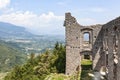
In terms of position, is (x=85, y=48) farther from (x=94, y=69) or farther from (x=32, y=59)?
A: (x=32, y=59)

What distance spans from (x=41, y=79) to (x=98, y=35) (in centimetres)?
1072

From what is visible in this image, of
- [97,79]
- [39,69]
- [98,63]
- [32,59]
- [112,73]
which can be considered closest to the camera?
[112,73]

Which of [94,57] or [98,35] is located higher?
[98,35]

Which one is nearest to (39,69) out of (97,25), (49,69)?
(49,69)

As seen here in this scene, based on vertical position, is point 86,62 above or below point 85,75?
above

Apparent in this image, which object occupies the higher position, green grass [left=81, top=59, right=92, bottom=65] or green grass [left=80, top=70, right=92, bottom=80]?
green grass [left=81, top=59, right=92, bottom=65]

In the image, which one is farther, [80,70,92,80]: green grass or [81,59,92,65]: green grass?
[81,59,92,65]: green grass

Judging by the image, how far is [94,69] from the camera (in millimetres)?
37562

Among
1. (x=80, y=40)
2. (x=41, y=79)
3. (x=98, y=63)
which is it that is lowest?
(x=41, y=79)

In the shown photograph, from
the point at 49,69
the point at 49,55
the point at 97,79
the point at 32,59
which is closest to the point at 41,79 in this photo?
the point at 49,69

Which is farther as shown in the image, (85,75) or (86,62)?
(86,62)

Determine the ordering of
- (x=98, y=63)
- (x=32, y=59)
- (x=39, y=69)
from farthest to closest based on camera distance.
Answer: (x=32, y=59) → (x=39, y=69) → (x=98, y=63)

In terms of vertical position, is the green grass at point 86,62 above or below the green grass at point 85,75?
above

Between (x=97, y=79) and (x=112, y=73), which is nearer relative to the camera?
(x=112, y=73)
